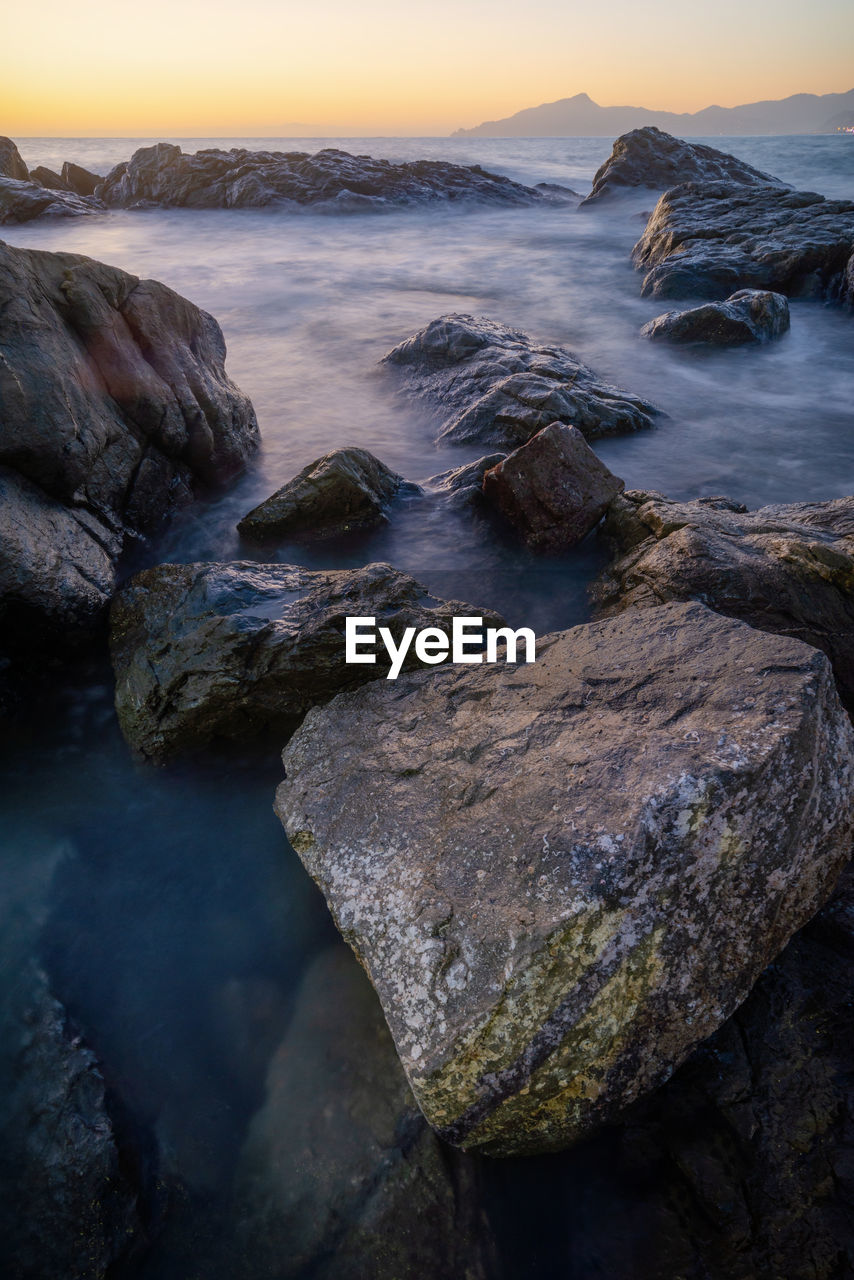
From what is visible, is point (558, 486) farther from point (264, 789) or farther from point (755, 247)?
point (755, 247)

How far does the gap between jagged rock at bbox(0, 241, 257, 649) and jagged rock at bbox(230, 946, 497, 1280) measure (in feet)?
9.14

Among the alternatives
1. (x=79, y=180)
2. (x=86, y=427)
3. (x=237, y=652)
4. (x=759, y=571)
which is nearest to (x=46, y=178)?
(x=79, y=180)

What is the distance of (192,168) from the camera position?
1023 inches

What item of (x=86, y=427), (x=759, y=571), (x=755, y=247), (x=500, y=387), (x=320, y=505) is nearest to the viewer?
(x=759, y=571)

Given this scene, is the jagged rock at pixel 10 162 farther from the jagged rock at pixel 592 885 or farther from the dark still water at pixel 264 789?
the jagged rock at pixel 592 885

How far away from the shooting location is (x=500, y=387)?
7.49 m

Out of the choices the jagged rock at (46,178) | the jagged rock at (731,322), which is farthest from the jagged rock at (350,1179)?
the jagged rock at (46,178)

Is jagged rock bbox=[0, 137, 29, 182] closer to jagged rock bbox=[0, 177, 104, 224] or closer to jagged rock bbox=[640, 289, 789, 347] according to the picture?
jagged rock bbox=[0, 177, 104, 224]

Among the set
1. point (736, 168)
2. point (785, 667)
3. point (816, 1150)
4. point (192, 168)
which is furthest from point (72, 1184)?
point (192, 168)

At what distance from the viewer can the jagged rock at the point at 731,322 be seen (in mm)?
10547

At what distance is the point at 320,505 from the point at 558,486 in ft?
5.99

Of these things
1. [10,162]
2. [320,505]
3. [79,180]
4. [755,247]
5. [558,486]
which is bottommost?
[320,505]

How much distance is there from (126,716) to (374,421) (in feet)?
17.8

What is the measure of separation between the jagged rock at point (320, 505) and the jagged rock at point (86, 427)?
2.80ft
